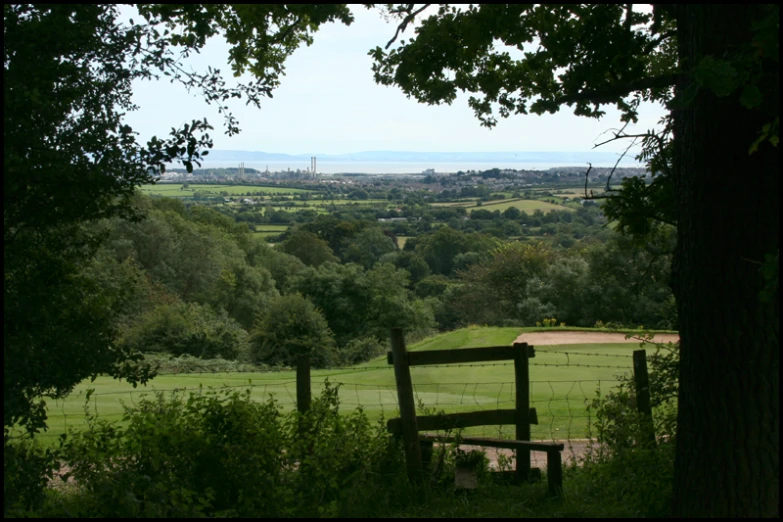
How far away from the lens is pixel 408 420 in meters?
6.80

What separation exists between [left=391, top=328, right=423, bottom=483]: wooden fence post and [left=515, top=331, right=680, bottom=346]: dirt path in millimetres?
14038

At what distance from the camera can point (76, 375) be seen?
5.01 meters

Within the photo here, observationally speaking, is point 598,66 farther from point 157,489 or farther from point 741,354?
point 157,489

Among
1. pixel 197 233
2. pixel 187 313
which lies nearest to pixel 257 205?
pixel 197 233

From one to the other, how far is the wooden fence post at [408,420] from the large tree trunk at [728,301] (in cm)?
252

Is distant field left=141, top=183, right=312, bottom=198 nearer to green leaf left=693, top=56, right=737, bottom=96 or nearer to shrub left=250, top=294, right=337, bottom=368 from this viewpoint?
shrub left=250, top=294, right=337, bottom=368

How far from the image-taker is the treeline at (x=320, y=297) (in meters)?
29.0

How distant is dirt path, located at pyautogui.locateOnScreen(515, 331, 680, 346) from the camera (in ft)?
68.6

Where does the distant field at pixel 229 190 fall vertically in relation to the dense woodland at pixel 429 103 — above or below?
above

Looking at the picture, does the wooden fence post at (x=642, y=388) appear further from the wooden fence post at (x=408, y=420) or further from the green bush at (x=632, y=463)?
the wooden fence post at (x=408, y=420)

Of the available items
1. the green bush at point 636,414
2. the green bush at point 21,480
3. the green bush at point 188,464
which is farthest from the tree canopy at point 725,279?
the green bush at point 21,480

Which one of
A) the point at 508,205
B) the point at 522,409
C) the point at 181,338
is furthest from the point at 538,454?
the point at 508,205

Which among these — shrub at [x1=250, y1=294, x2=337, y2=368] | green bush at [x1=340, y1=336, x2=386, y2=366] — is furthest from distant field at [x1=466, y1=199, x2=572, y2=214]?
shrub at [x1=250, y1=294, x2=337, y2=368]

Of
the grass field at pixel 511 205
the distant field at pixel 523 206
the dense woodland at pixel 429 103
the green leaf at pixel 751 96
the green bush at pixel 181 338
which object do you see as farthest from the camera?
the grass field at pixel 511 205
